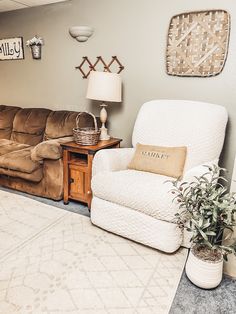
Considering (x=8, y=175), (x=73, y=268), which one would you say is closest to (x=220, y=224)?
A: (x=73, y=268)

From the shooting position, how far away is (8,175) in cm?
277

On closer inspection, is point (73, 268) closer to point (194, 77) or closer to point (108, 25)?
point (194, 77)

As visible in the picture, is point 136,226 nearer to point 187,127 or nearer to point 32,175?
point 187,127

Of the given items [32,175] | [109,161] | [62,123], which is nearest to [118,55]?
[62,123]

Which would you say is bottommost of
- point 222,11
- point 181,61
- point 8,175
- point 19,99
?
point 8,175

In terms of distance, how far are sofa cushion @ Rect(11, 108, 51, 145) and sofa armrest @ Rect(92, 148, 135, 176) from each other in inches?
50.3

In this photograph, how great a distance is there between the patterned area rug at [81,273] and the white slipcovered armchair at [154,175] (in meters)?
0.13

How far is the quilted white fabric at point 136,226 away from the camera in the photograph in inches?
68.6

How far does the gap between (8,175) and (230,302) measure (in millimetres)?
2374

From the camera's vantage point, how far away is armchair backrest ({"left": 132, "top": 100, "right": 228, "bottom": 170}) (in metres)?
2.07

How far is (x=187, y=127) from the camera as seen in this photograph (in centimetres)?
216

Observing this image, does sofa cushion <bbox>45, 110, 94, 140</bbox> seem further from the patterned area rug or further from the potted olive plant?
the potted olive plant

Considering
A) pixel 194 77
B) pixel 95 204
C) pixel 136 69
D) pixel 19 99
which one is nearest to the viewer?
pixel 95 204

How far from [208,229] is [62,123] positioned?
2010 mm
